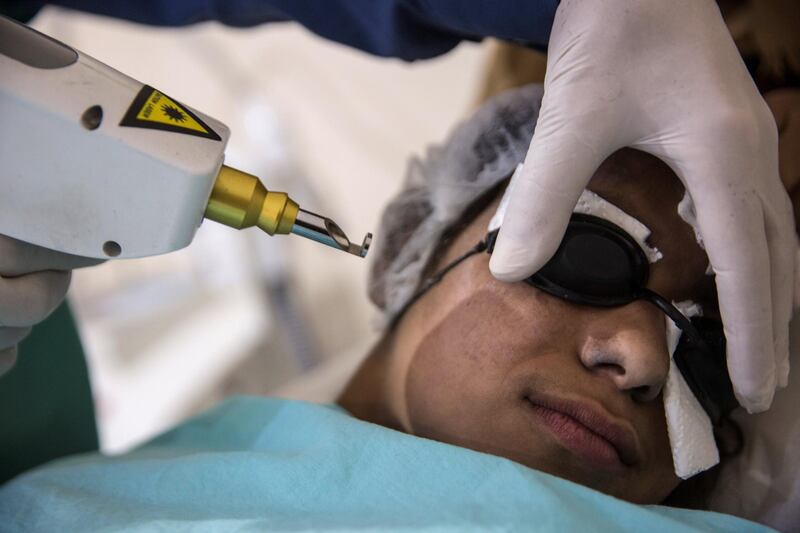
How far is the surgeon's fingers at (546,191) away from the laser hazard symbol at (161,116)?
0.32m

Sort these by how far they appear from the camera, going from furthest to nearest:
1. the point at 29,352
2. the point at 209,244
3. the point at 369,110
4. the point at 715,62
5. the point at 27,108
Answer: the point at 369,110 < the point at 209,244 < the point at 29,352 < the point at 715,62 < the point at 27,108

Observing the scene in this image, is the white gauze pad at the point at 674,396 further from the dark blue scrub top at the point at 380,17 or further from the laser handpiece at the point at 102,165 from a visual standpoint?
the laser handpiece at the point at 102,165

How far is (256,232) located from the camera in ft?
6.00

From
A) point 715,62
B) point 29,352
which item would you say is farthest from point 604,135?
point 29,352

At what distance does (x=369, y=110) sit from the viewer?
2072 millimetres

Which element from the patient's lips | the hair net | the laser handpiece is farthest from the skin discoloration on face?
the laser handpiece

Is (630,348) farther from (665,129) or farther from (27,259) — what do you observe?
(27,259)

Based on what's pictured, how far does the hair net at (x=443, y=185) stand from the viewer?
3.05ft

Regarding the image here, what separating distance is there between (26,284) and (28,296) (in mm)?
13

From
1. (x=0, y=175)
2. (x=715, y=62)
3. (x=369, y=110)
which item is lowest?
(x=369, y=110)

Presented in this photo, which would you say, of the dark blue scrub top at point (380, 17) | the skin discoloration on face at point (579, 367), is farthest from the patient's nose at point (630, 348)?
the dark blue scrub top at point (380, 17)

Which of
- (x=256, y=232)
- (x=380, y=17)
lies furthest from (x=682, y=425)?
(x=256, y=232)

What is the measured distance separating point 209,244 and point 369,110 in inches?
24.6

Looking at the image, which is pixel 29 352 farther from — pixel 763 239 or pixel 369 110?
pixel 369 110
